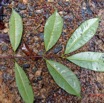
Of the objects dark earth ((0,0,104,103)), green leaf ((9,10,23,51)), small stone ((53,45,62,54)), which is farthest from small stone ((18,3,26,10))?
small stone ((53,45,62,54))

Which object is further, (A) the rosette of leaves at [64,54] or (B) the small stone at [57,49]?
(B) the small stone at [57,49]

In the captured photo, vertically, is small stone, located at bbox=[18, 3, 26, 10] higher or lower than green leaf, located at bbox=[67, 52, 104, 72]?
higher

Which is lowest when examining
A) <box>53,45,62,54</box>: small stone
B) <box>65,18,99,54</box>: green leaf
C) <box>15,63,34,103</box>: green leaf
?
<box>15,63,34,103</box>: green leaf

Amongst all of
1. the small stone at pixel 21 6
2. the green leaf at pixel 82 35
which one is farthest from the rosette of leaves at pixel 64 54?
the small stone at pixel 21 6

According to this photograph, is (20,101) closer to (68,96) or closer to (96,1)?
(68,96)

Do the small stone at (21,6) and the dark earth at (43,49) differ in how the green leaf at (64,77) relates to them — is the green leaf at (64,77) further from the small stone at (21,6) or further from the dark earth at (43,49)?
the small stone at (21,6)

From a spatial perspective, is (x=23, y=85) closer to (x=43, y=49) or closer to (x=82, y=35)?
(x=43, y=49)

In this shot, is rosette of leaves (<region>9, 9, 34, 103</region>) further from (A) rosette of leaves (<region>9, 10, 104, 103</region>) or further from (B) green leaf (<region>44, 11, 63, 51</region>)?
(B) green leaf (<region>44, 11, 63, 51</region>)
